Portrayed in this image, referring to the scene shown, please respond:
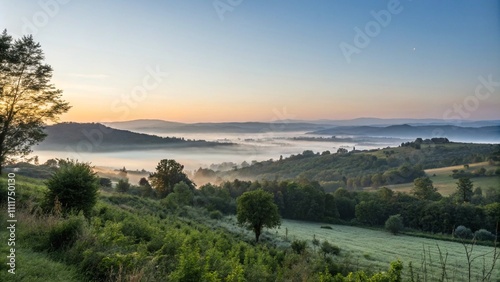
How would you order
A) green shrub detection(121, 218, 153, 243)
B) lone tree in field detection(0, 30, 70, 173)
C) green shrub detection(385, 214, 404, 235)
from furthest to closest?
green shrub detection(385, 214, 404, 235), lone tree in field detection(0, 30, 70, 173), green shrub detection(121, 218, 153, 243)

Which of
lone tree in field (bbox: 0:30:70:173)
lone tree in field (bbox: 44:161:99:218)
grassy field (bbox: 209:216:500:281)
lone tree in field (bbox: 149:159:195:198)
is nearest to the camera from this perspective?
lone tree in field (bbox: 44:161:99:218)

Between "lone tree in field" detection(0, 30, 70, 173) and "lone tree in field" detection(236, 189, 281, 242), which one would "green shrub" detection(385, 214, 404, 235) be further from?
"lone tree in field" detection(0, 30, 70, 173)

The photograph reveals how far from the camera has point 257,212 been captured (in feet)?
133

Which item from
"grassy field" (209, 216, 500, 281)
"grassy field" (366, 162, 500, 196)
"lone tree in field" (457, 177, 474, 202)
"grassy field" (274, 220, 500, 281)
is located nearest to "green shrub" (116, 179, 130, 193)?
"grassy field" (209, 216, 500, 281)

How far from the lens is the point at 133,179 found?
88312mm

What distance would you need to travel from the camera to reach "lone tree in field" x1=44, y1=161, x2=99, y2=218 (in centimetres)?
1323

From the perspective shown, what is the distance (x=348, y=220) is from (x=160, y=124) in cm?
7850

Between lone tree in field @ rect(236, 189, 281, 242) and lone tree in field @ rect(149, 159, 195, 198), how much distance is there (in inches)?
1330

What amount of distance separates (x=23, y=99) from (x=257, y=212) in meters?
28.2

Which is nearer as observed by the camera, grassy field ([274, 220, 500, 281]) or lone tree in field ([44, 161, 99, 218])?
lone tree in field ([44, 161, 99, 218])

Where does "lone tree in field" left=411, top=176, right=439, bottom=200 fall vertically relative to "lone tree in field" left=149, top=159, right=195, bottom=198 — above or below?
below

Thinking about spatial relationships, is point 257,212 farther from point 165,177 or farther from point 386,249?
point 165,177

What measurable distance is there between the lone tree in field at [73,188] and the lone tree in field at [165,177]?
5836 cm

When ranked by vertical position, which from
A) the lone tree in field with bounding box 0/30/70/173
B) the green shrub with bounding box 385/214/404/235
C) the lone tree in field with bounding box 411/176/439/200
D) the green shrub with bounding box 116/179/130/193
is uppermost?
the lone tree in field with bounding box 0/30/70/173
